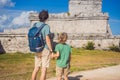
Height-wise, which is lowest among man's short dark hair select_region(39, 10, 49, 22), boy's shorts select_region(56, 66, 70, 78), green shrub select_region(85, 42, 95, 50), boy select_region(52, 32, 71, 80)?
green shrub select_region(85, 42, 95, 50)

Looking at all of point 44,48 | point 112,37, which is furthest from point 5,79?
point 112,37

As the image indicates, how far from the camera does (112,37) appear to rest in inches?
1481

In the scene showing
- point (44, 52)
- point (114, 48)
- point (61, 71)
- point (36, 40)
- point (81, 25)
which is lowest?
point (114, 48)

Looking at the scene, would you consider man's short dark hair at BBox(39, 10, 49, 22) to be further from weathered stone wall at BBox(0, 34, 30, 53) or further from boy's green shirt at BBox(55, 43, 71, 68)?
weathered stone wall at BBox(0, 34, 30, 53)

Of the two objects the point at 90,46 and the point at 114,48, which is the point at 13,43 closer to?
the point at 90,46

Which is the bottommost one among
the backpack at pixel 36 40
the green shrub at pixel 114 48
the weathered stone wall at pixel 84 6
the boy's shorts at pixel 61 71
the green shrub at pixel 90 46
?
the green shrub at pixel 114 48

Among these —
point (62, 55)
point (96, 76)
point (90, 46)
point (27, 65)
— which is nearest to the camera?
point (62, 55)

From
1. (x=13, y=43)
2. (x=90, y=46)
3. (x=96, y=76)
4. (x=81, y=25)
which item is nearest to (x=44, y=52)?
(x=96, y=76)

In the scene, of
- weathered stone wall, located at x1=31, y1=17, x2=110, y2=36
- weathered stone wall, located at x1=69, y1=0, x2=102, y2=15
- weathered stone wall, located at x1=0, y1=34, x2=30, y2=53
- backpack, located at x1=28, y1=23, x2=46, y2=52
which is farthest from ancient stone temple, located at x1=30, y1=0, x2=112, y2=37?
backpack, located at x1=28, y1=23, x2=46, y2=52

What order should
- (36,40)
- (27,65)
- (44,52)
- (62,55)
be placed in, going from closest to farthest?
(36,40) < (44,52) < (62,55) < (27,65)

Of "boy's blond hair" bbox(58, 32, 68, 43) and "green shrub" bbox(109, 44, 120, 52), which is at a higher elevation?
"boy's blond hair" bbox(58, 32, 68, 43)

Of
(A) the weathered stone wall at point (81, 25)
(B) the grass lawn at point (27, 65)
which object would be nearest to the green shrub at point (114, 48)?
(A) the weathered stone wall at point (81, 25)

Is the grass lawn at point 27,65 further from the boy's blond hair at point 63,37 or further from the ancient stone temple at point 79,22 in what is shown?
the ancient stone temple at point 79,22

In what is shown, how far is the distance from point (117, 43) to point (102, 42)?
1.74 metres
